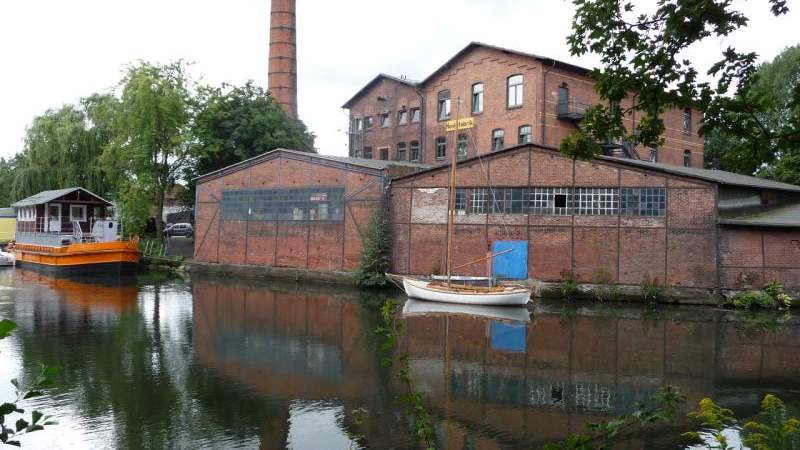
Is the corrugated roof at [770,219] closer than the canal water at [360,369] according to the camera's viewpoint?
No

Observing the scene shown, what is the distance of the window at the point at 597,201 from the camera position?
863 inches

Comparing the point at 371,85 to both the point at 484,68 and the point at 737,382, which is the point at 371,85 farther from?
the point at 737,382

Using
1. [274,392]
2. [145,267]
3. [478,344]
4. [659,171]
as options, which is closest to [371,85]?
[145,267]

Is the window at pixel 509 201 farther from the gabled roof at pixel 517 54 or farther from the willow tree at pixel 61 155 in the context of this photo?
the willow tree at pixel 61 155

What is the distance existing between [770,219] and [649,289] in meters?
4.64

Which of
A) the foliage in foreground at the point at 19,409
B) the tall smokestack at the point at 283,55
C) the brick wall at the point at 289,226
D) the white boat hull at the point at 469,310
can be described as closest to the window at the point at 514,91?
the brick wall at the point at 289,226

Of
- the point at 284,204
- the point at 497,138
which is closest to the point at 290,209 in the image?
the point at 284,204

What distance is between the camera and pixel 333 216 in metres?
27.2

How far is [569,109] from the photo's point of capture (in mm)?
30703

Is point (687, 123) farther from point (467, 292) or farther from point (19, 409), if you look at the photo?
point (19, 409)

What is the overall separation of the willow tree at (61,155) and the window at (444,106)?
21.3m

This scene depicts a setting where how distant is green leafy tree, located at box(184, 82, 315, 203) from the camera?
35.9 m

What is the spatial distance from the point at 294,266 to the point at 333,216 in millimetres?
3143

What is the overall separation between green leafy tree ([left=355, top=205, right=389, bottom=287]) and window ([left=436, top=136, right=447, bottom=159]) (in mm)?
11505
